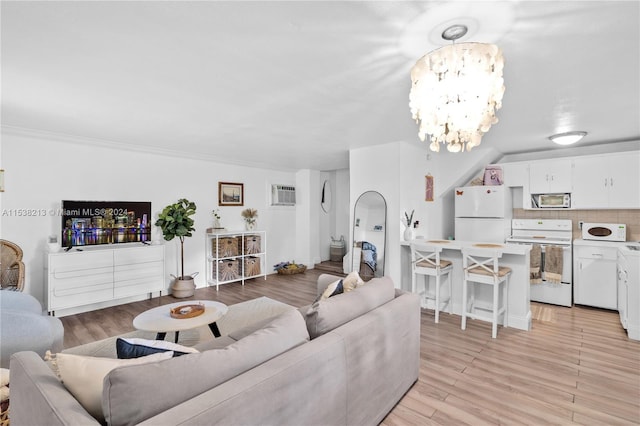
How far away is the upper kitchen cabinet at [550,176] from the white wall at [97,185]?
15.6 ft

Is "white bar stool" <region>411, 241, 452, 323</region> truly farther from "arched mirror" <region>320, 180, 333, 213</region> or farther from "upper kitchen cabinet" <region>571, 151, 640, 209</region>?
"arched mirror" <region>320, 180, 333, 213</region>

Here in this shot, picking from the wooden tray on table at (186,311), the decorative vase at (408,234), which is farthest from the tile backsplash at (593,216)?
the wooden tray on table at (186,311)

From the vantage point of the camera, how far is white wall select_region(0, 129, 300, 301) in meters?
3.68

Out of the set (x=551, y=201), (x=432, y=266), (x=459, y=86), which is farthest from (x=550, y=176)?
(x=459, y=86)

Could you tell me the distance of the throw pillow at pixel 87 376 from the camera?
1086 millimetres

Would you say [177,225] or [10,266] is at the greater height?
[177,225]

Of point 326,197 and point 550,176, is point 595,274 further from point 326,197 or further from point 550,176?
point 326,197

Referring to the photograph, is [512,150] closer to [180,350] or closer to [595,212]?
[595,212]

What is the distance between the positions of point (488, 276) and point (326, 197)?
4.65m

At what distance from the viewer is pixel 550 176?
4598 mm

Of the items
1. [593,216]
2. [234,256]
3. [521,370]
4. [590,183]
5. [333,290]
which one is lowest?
[521,370]

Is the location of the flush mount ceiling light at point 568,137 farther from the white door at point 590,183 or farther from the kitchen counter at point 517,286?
the kitchen counter at point 517,286

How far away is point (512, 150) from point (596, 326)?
275 cm

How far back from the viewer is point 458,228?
514 centimetres
